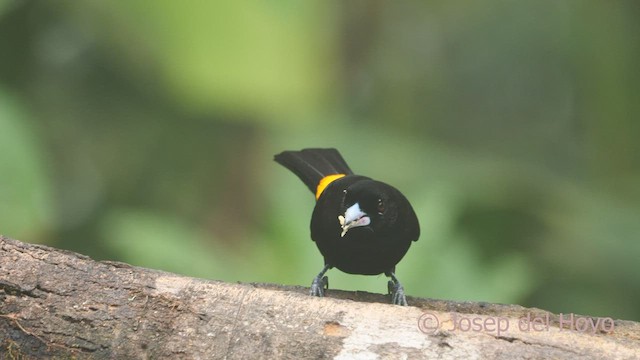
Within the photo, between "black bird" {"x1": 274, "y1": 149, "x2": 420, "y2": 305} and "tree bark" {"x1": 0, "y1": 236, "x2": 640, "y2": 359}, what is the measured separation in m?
0.70

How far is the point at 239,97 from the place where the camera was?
13.1 feet

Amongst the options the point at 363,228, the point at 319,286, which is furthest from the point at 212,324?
the point at 363,228

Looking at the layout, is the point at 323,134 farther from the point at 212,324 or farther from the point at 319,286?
the point at 212,324

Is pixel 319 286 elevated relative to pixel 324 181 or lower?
lower

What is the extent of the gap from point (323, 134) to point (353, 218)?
4.79ft

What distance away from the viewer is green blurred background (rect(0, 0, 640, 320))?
13.1 feet

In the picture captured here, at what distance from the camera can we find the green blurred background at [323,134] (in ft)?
13.1

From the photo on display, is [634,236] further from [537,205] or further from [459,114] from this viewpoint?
[459,114]

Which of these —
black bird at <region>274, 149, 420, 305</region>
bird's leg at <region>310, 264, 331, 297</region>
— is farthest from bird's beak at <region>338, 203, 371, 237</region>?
bird's leg at <region>310, 264, 331, 297</region>

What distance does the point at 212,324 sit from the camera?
7.69 ft

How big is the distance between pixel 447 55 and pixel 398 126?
2.57 feet

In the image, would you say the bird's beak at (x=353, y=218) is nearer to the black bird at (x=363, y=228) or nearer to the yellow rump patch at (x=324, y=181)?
the black bird at (x=363, y=228)

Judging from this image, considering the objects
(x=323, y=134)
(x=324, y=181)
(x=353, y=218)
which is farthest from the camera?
(x=323, y=134)

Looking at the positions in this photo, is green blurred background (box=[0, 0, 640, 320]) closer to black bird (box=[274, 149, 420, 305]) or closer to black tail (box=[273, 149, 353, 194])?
black tail (box=[273, 149, 353, 194])
